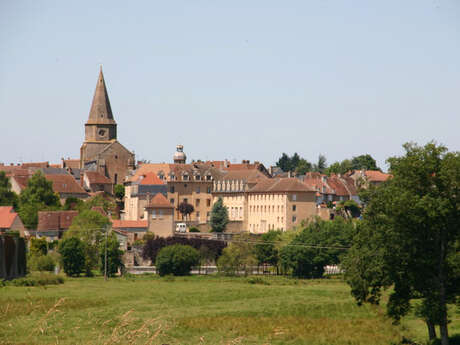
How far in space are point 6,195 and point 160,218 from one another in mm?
23204

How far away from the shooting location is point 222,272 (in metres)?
91.7

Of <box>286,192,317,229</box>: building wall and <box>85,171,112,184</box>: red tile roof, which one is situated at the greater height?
<box>85,171,112,184</box>: red tile roof

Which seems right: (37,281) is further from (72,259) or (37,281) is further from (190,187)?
(190,187)

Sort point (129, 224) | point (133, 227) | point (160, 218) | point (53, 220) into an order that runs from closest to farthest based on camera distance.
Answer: point (53, 220)
point (133, 227)
point (129, 224)
point (160, 218)

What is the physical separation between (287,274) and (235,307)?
118ft

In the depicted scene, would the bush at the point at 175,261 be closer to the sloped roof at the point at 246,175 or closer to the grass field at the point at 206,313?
the grass field at the point at 206,313

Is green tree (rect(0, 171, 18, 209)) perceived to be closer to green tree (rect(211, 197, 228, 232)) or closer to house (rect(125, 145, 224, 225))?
house (rect(125, 145, 224, 225))

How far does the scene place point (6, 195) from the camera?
407 feet

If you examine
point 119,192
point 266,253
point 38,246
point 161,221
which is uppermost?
point 119,192

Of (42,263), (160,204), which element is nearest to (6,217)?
(160,204)

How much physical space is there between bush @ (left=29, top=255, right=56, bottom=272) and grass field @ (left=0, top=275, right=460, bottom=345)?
8219 millimetres

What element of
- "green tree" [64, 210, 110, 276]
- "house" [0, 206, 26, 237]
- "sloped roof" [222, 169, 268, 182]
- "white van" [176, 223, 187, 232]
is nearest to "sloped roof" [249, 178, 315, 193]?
"sloped roof" [222, 169, 268, 182]

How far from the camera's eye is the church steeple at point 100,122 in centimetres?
16350

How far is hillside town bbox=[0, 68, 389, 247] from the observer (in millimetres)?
115188
